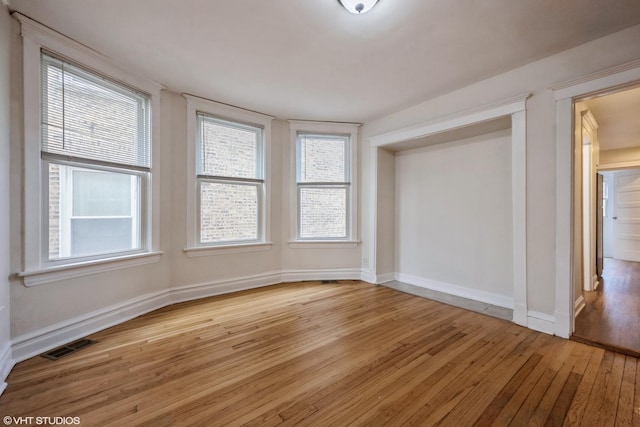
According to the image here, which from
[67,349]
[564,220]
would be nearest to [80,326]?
[67,349]

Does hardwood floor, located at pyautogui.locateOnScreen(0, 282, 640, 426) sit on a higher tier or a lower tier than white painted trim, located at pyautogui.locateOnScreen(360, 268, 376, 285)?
lower

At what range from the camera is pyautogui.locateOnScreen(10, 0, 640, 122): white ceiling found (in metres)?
2.00

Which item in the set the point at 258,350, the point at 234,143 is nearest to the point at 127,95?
the point at 234,143

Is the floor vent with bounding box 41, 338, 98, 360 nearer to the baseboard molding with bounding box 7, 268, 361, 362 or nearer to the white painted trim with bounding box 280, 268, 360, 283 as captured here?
the baseboard molding with bounding box 7, 268, 361, 362

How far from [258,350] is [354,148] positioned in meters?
3.29

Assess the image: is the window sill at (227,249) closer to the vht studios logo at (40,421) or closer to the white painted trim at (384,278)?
the white painted trim at (384,278)

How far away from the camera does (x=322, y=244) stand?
14.7ft

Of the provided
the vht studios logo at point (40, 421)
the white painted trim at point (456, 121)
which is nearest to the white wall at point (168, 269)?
the vht studios logo at point (40, 421)

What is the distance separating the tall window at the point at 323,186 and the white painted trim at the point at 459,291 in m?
1.20

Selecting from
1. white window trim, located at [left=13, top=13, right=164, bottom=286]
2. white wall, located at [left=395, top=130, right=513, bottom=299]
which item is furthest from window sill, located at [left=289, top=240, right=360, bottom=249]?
white window trim, located at [left=13, top=13, right=164, bottom=286]

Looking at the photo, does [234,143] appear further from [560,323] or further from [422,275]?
[560,323]

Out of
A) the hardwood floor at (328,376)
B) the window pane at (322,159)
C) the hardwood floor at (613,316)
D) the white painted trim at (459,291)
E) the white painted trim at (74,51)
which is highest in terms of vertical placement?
the white painted trim at (74,51)

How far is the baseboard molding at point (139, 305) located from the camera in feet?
7.21

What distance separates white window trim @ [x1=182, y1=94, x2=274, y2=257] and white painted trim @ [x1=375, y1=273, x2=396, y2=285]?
177 cm
